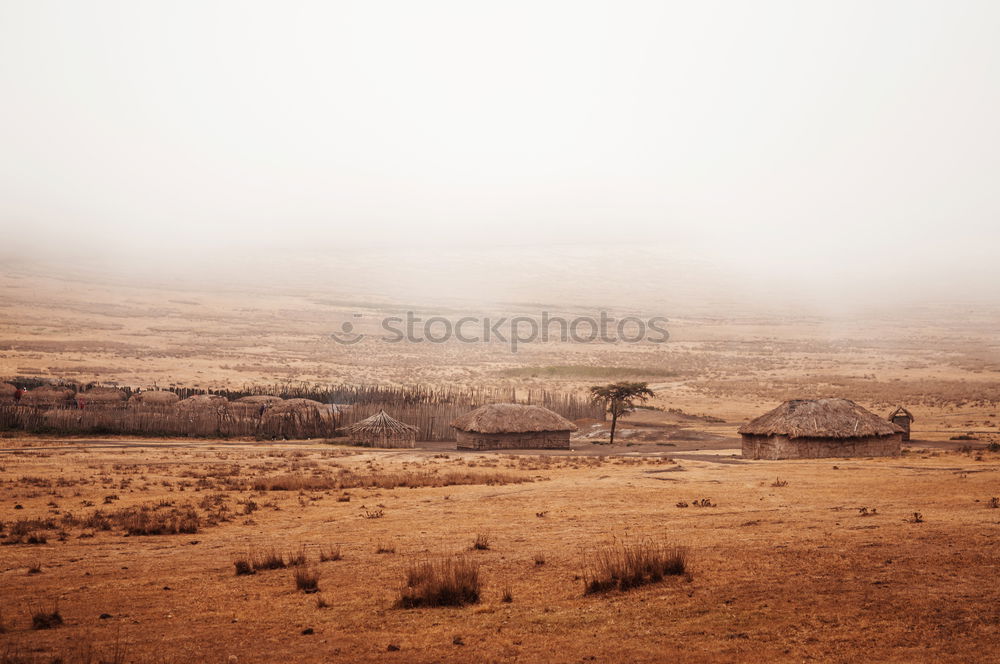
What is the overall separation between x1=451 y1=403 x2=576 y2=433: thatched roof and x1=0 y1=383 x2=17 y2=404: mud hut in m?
18.6

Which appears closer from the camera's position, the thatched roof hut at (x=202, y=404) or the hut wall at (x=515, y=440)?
the hut wall at (x=515, y=440)

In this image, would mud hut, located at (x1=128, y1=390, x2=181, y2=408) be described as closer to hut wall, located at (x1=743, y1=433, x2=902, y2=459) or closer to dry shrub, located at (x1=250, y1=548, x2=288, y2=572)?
hut wall, located at (x1=743, y1=433, x2=902, y2=459)

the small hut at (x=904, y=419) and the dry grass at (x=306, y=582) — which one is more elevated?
the dry grass at (x=306, y=582)

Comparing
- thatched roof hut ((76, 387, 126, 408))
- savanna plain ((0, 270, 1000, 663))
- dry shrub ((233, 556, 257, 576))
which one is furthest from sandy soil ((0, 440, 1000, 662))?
thatched roof hut ((76, 387, 126, 408))

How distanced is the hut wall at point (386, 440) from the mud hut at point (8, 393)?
1450 cm

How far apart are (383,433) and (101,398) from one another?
1424 centimetres

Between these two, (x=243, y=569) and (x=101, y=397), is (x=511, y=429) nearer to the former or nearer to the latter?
(x=101, y=397)

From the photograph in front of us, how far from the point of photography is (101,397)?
41.8m

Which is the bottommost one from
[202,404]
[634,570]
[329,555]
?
[202,404]

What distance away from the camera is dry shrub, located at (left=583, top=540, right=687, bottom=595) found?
9.88 metres

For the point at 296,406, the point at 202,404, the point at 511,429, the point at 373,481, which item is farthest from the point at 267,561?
the point at 296,406

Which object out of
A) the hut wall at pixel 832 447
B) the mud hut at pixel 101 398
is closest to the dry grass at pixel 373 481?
the hut wall at pixel 832 447

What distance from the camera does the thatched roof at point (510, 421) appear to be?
34094 millimetres

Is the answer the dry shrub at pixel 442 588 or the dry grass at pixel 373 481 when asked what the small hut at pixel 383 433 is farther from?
the dry shrub at pixel 442 588
